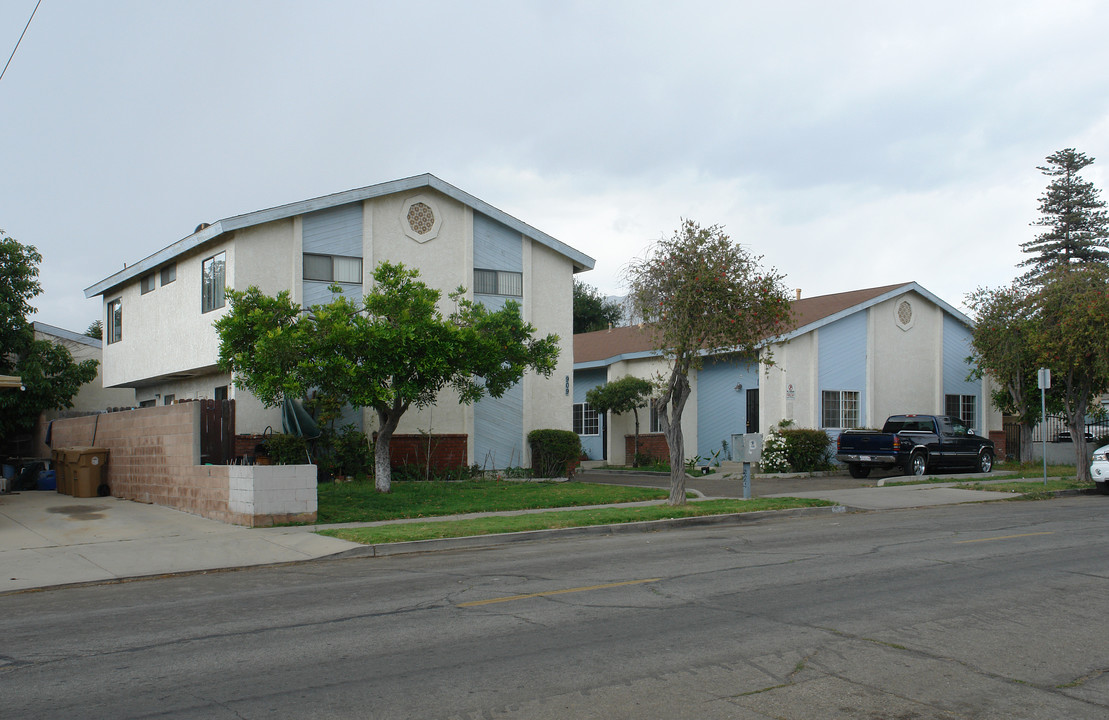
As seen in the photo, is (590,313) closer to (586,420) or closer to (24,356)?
(586,420)

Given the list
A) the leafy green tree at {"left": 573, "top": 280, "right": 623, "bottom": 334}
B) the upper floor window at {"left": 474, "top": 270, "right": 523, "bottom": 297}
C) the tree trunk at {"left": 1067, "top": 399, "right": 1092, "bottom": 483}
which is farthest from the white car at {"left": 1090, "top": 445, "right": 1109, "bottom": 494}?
the leafy green tree at {"left": 573, "top": 280, "right": 623, "bottom": 334}

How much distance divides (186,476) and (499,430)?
9398 millimetres

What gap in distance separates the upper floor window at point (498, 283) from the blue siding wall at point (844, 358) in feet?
32.2

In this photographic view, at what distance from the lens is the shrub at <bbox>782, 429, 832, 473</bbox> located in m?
25.9

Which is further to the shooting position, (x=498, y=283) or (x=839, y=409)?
(x=839, y=409)

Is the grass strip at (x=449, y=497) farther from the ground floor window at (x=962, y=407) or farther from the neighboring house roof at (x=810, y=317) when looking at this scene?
the ground floor window at (x=962, y=407)

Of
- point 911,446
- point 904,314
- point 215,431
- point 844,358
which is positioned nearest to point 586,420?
point 844,358

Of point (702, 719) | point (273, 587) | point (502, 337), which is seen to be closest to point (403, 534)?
point (273, 587)

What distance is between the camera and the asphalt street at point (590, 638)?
17.9 feet

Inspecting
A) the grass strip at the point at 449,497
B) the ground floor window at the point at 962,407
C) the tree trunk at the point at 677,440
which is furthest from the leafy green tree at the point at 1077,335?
the tree trunk at the point at 677,440

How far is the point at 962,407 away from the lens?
32.0 m

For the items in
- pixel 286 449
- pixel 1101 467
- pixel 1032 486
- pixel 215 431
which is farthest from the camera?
pixel 1032 486

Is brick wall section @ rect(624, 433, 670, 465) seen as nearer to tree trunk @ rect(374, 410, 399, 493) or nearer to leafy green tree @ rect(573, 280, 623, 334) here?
tree trunk @ rect(374, 410, 399, 493)

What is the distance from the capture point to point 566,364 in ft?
83.4
